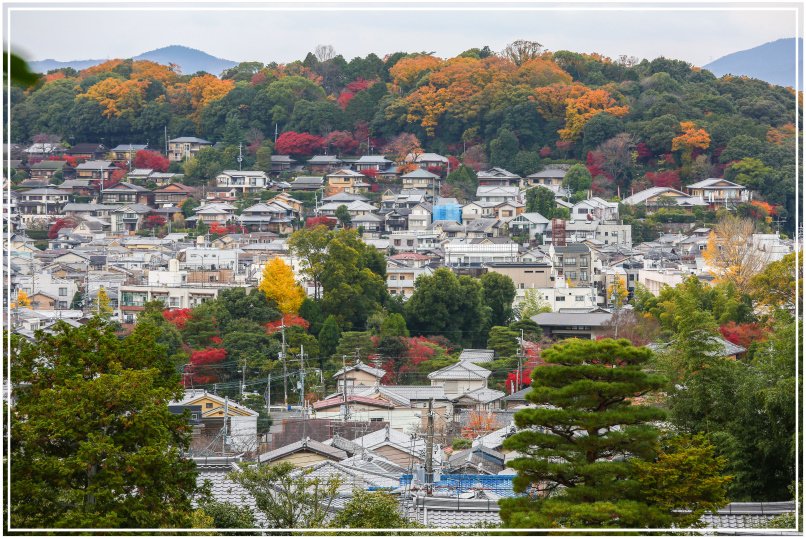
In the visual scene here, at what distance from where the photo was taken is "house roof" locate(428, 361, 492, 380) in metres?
10.2

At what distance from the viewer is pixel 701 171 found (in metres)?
20.9

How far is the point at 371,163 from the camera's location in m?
22.9

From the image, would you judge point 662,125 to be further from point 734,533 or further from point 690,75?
point 734,533

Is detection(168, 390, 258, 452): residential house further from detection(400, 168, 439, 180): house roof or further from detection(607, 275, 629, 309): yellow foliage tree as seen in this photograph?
detection(400, 168, 439, 180): house roof

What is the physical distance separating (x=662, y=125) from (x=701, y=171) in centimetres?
114

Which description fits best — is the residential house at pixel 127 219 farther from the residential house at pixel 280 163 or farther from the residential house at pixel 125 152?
the residential house at pixel 125 152

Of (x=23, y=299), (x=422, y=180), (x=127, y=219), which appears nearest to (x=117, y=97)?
(x=127, y=219)

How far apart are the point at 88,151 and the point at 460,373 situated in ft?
53.0

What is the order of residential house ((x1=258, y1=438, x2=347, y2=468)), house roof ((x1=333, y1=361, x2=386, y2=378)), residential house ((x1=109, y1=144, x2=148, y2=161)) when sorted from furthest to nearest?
1. residential house ((x1=109, y1=144, x2=148, y2=161))
2. house roof ((x1=333, y1=361, x2=386, y2=378))
3. residential house ((x1=258, y1=438, x2=347, y2=468))

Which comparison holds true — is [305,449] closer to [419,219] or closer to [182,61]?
[419,219]

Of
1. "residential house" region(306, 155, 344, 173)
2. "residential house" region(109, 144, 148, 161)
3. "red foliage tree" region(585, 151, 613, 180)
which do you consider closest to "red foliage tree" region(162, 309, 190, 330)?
"red foliage tree" region(585, 151, 613, 180)

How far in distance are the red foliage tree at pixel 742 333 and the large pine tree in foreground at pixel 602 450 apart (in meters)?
5.85

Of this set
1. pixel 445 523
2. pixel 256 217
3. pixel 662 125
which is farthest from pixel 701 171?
pixel 445 523

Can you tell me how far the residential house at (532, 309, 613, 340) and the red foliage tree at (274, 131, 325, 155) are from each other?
11806 mm
